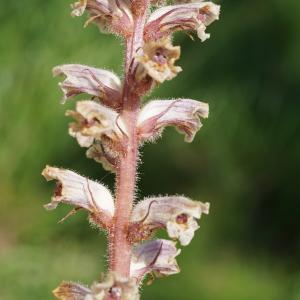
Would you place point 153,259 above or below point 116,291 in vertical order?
above

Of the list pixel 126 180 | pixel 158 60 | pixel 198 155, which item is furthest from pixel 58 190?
pixel 198 155

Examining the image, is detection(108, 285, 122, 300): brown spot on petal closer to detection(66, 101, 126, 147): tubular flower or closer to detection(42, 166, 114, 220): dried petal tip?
detection(42, 166, 114, 220): dried petal tip

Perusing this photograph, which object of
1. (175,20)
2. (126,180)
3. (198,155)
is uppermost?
(198,155)

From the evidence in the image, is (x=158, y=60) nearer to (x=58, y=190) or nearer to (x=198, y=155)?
(x=58, y=190)

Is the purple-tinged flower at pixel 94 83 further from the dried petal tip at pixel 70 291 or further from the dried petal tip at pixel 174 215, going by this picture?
the dried petal tip at pixel 70 291

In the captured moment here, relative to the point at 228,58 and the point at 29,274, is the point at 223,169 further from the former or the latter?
the point at 29,274

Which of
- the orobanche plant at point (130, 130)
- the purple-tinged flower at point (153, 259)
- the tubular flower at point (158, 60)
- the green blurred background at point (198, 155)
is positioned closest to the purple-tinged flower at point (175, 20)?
the orobanche plant at point (130, 130)
